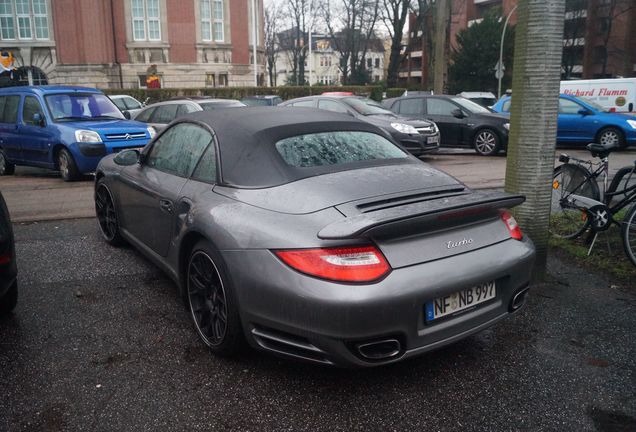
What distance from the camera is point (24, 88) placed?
37.9 ft

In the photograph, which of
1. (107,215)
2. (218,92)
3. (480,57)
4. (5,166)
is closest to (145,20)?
(218,92)

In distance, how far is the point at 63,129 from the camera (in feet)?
34.6

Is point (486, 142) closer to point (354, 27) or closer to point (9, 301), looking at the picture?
point (9, 301)

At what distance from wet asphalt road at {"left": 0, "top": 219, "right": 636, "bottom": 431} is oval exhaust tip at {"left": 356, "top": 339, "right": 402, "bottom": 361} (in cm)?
32

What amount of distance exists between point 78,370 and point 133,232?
6.15 ft

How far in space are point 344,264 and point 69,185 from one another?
9.06m

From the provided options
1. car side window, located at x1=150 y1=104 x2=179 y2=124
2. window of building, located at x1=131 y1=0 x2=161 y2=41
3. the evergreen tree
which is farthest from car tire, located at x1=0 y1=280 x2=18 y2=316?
the evergreen tree

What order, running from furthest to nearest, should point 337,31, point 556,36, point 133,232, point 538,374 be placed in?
point 337,31, point 133,232, point 556,36, point 538,374

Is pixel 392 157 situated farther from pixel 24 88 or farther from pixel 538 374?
pixel 24 88

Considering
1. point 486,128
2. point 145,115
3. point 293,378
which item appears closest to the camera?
point 293,378

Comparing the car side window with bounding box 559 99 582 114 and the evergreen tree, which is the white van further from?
the evergreen tree

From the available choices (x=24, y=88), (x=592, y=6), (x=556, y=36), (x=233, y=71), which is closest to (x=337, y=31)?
(x=233, y=71)

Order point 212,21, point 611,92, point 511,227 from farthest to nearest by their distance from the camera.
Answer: point 212,21 < point 611,92 < point 511,227

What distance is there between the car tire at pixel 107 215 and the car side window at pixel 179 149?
1.12m
